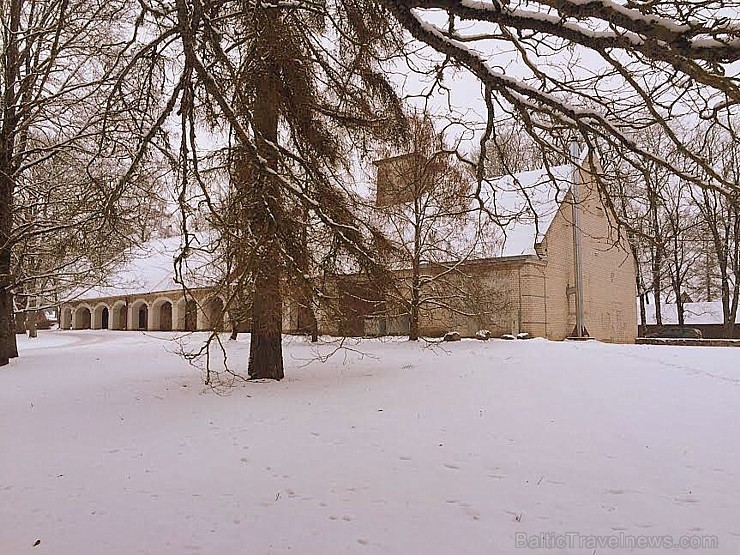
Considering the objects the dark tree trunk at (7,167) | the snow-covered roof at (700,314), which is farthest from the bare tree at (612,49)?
the snow-covered roof at (700,314)

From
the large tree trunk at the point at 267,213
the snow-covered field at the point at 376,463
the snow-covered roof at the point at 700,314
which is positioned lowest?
the snow-covered field at the point at 376,463

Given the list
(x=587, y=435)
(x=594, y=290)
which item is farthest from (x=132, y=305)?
(x=587, y=435)

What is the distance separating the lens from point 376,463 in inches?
229

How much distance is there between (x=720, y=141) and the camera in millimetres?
23547

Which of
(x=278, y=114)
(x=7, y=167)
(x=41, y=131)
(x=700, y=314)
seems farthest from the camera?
(x=700, y=314)

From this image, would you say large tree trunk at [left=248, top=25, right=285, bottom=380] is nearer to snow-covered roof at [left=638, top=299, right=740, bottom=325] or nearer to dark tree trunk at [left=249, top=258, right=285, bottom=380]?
dark tree trunk at [left=249, top=258, right=285, bottom=380]

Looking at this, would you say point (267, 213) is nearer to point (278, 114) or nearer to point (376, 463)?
point (278, 114)

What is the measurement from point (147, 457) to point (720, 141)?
980 inches

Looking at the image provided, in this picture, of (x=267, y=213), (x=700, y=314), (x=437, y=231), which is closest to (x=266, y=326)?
(x=267, y=213)

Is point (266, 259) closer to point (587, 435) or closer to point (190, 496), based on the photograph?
point (190, 496)

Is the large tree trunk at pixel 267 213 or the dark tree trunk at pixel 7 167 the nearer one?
the large tree trunk at pixel 267 213

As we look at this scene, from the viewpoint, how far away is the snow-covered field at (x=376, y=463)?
4160 mm

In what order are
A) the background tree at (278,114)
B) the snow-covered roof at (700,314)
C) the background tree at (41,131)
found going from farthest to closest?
the snow-covered roof at (700,314) < the background tree at (41,131) < the background tree at (278,114)

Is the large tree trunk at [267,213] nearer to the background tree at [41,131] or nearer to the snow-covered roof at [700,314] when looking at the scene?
the background tree at [41,131]
